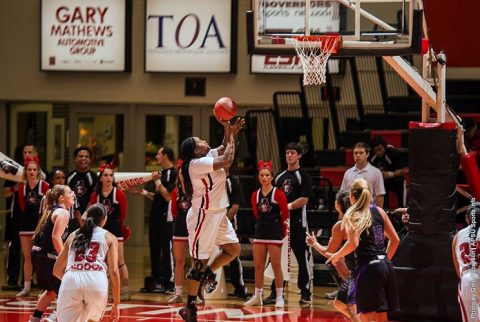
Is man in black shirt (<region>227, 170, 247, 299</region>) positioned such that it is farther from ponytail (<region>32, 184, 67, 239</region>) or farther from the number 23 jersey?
the number 23 jersey

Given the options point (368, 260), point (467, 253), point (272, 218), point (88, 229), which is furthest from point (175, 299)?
point (467, 253)

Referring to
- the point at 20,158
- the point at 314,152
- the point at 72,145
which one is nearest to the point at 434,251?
the point at 314,152

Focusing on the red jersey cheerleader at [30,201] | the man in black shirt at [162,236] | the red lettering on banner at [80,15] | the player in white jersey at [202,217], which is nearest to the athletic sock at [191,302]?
the player in white jersey at [202,217]

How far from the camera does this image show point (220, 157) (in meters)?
12.2

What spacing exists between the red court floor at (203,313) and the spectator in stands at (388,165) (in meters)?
2.87

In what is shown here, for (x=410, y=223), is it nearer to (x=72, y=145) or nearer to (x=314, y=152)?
(x=314, y=152)

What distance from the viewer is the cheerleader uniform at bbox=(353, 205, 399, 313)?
1086cm

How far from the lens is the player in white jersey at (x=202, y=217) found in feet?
40.8

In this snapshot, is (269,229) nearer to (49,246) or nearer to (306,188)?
(306,188)

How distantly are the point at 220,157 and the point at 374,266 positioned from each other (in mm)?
2228

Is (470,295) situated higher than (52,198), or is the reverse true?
(52,198)

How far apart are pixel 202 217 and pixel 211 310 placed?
8.48 feet

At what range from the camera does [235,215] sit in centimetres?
1606

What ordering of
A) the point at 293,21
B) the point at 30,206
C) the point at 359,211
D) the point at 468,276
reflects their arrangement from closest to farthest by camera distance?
the point at 468,276 → the point at 359,211 → the point at 30,206 → the point at 293,21
